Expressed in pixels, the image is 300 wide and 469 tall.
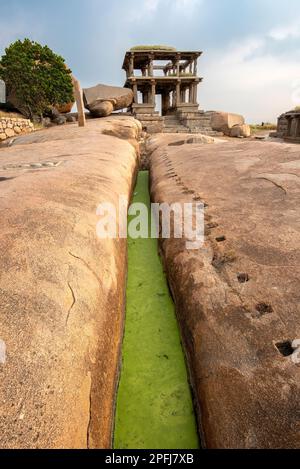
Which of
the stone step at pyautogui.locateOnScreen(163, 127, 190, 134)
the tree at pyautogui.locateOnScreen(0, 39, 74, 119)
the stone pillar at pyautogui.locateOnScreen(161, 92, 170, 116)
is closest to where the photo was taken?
Answer: the tree at pyautogui.locateOnScreen(0, 39, 74, 119)

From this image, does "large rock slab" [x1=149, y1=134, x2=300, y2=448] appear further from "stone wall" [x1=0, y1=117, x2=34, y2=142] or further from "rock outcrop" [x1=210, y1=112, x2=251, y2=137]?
"rock outcrop" [x1=210, y1=112, x2=251, y2=137]

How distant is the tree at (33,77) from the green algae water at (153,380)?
792 inches

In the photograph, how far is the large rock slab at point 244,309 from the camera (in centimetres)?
166

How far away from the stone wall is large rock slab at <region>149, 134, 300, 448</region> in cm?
1466

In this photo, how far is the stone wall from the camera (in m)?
15.8

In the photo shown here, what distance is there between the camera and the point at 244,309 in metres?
2.27

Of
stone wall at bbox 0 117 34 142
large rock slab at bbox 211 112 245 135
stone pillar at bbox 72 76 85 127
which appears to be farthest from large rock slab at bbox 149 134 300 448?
large rock slab at bbox 211 112 245 135

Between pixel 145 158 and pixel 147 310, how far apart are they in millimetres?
8425

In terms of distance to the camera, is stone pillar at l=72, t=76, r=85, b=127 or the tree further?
the tree

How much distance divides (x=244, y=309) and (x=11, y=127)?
57.3ft

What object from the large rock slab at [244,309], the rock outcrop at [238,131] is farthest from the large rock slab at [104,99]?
the large rock slab at [244,309]

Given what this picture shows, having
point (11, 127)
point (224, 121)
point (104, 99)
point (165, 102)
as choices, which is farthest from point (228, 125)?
point (11, 127)

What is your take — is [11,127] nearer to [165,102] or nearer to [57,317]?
[57,317]
